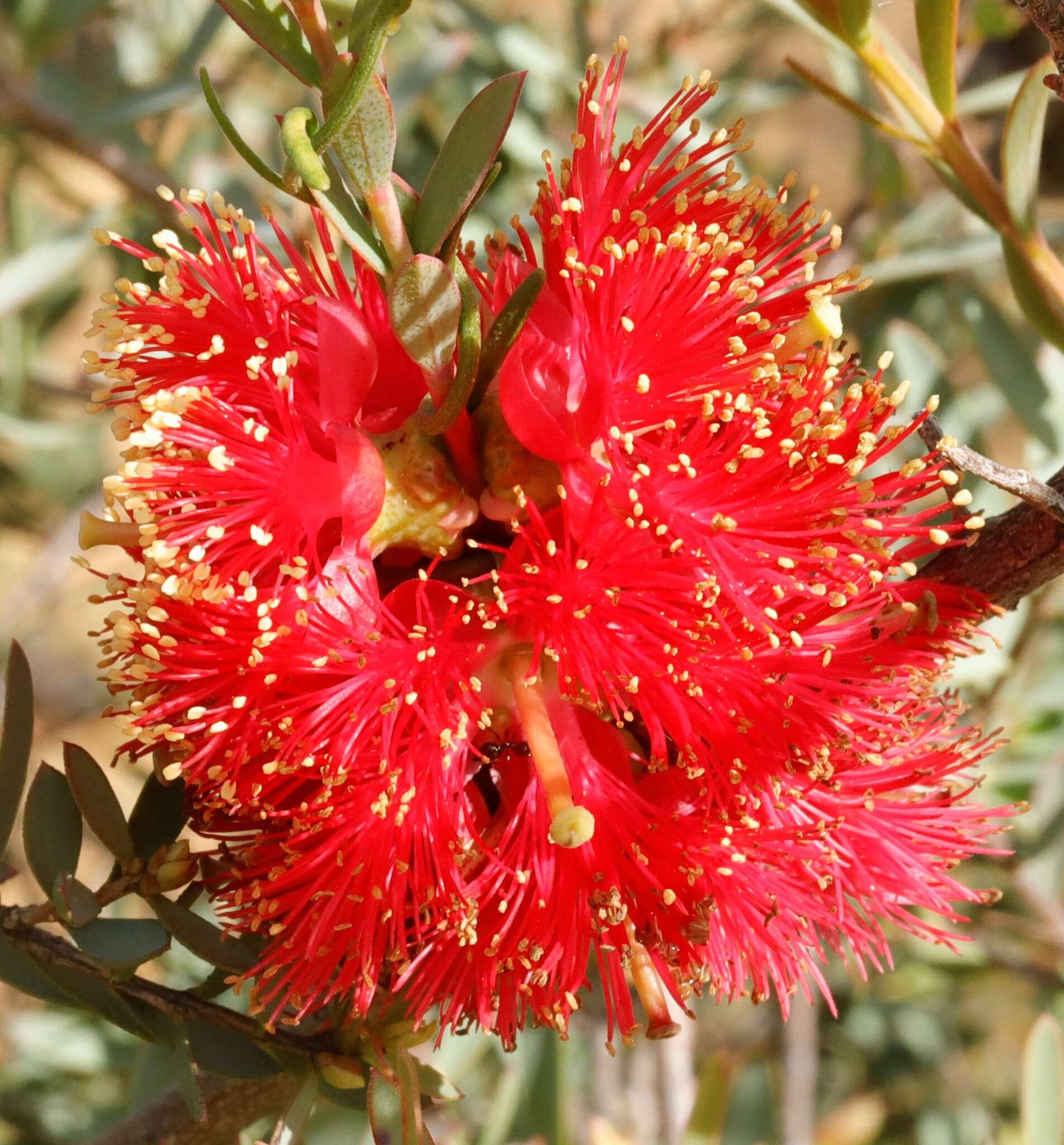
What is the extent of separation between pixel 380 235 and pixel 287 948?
473mm

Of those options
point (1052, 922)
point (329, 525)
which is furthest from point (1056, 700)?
point (329, 525)

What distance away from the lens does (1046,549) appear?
800 mm

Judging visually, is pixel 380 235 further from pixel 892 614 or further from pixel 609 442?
pixel 892 614

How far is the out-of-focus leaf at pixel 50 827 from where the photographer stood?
2.77 feet

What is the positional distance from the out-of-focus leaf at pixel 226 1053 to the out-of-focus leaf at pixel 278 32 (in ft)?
2.07

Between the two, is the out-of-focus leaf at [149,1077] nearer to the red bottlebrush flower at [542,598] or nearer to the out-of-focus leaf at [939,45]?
the red bottlebrush flower at [542,598]

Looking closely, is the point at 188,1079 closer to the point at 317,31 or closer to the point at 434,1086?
the point at 434,1086

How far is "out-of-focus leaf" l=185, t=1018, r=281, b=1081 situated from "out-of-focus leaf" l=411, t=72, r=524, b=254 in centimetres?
55

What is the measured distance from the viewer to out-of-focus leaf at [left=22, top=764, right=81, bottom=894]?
2.77 ft

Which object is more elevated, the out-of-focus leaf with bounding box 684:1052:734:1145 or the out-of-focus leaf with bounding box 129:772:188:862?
the out-of-focus leaf with bounding box 129:772:188:862

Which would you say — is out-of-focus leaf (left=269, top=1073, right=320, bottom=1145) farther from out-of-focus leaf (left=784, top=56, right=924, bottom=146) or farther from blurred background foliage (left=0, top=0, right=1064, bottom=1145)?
out-of-focus leaf (left=784, top=56, right=924, bottom=146)

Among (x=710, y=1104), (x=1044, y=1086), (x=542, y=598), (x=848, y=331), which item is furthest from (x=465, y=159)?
(x=848, y=331)

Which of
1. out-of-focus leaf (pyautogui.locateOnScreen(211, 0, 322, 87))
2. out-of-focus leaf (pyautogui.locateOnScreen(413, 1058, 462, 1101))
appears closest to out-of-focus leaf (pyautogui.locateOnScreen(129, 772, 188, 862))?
out-of-focus leaf (pyautogui.locateOnScreen(413, 1058, 462, 1101))

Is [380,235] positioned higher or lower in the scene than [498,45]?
lower
